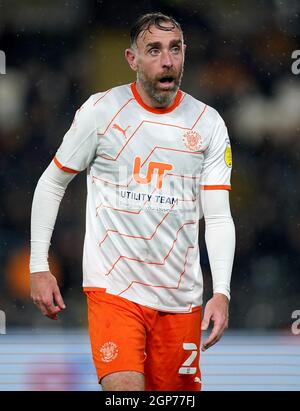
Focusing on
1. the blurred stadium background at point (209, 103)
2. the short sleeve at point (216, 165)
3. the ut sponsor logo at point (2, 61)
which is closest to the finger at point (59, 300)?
the short sleeve at point (216, 165)

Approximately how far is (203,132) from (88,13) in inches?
156

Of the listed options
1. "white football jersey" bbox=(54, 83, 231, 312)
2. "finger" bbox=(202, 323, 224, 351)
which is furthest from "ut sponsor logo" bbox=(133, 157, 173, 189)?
"finger" bbox=(202, 323, 224, 351)

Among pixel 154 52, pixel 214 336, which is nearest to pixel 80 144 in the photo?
pixel 154 52

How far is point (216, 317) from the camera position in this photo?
4711mm

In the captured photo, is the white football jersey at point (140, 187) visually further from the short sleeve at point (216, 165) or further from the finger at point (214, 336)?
the finger at point (214, 336)

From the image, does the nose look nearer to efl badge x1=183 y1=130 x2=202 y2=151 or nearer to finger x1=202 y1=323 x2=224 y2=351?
efl badge x1=183 y1=130 x2=202 y2=151

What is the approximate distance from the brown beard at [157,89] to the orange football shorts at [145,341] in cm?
85

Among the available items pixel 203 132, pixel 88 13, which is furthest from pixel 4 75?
pixel 203 132

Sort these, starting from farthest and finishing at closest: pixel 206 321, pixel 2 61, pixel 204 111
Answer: pixel 2 61, pixel 204 111, pixel 206 321

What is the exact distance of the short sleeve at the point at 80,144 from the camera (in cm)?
493

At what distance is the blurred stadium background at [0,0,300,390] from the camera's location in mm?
8617

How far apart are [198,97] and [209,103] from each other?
0.11m

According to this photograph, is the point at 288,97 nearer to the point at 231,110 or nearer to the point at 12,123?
the point at 231,110

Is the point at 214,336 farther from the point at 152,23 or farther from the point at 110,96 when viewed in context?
the point at 152,23
